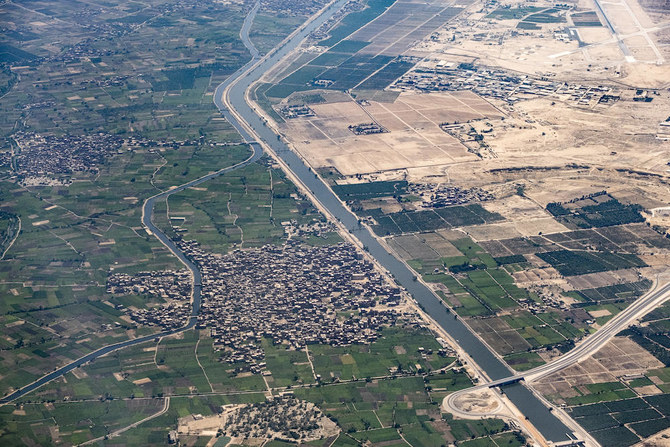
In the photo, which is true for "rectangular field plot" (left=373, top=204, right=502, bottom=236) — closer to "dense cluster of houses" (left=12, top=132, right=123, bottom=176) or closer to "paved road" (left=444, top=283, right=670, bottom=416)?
"paved road" (left=444, top=283, right=670, bottom=416)

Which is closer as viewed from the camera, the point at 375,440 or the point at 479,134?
the point at 375,440

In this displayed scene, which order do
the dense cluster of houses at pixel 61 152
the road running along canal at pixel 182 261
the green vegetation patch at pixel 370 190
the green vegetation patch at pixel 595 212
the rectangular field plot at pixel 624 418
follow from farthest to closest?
the dense cluster of houses at pixel 61 152 < the green vegetation patch at pixel 370 190 < the green vegetation patch at pixel 595 212 < the road running along canal at pixel 182 261 < the rectangular field plot at pixel 624 418

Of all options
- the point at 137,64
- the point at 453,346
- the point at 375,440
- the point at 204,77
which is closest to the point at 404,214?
the point at 453,346

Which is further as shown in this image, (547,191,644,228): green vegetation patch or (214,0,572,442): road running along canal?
(547,191,644,228): green vegetation patch

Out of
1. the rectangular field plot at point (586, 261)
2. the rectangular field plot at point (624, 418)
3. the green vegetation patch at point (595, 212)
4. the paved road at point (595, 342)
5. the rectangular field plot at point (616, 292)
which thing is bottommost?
the rectangular field plot at point (624, 418)

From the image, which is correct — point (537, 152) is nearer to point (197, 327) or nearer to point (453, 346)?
point (453, 346)

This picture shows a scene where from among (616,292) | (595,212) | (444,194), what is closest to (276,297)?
(444,194)

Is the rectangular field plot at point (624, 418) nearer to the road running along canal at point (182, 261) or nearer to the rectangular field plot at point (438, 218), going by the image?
the rectangular field plot at point (438, 218)

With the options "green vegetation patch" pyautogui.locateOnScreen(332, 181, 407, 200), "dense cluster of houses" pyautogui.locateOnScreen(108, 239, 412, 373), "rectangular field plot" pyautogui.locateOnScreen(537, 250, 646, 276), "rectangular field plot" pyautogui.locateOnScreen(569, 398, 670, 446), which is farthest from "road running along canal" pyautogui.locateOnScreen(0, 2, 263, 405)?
"rectangular field plot" pyautogui.locateOnScreen(569, 398, 670, 446)

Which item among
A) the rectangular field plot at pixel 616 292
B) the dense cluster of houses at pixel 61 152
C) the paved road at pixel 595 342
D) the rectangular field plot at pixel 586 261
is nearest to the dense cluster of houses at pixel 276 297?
the paved road at pixel 595 342
